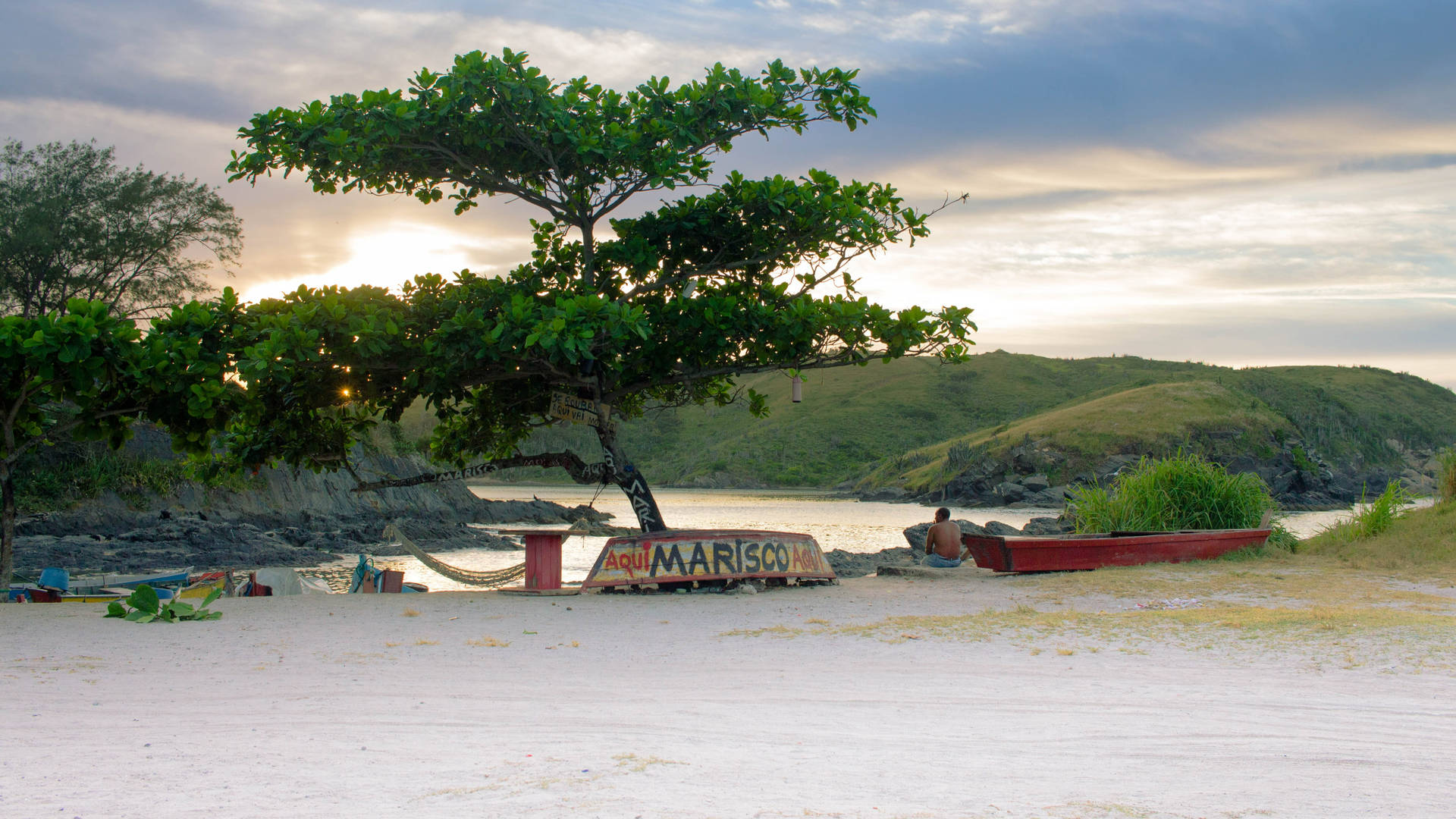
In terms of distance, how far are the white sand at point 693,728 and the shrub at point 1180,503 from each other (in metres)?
10.9

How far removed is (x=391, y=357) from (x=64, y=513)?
2074cm

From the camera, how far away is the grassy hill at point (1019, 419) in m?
75.8

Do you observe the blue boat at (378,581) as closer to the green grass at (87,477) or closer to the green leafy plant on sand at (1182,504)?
the green leafy plant on sand at (1182,504)

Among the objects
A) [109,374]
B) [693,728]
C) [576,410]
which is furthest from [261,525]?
[693,728]

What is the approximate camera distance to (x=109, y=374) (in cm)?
1199

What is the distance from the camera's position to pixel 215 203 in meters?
40.7

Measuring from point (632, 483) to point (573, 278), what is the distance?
137 inches

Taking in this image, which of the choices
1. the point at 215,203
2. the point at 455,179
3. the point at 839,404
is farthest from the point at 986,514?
the point at 839,404

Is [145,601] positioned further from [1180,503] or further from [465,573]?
[1180,503]

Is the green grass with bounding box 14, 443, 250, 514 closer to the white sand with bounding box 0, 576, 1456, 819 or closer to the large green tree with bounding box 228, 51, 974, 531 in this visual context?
the large green tree with bounding box 228, 51, 974, 531

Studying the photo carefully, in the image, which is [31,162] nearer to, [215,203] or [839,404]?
[215,203]

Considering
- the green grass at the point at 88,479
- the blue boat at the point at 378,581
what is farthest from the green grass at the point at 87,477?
the blue boat at the point at 378,581

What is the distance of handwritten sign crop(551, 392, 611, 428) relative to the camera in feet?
A: 47.1

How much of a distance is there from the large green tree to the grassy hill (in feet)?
175
